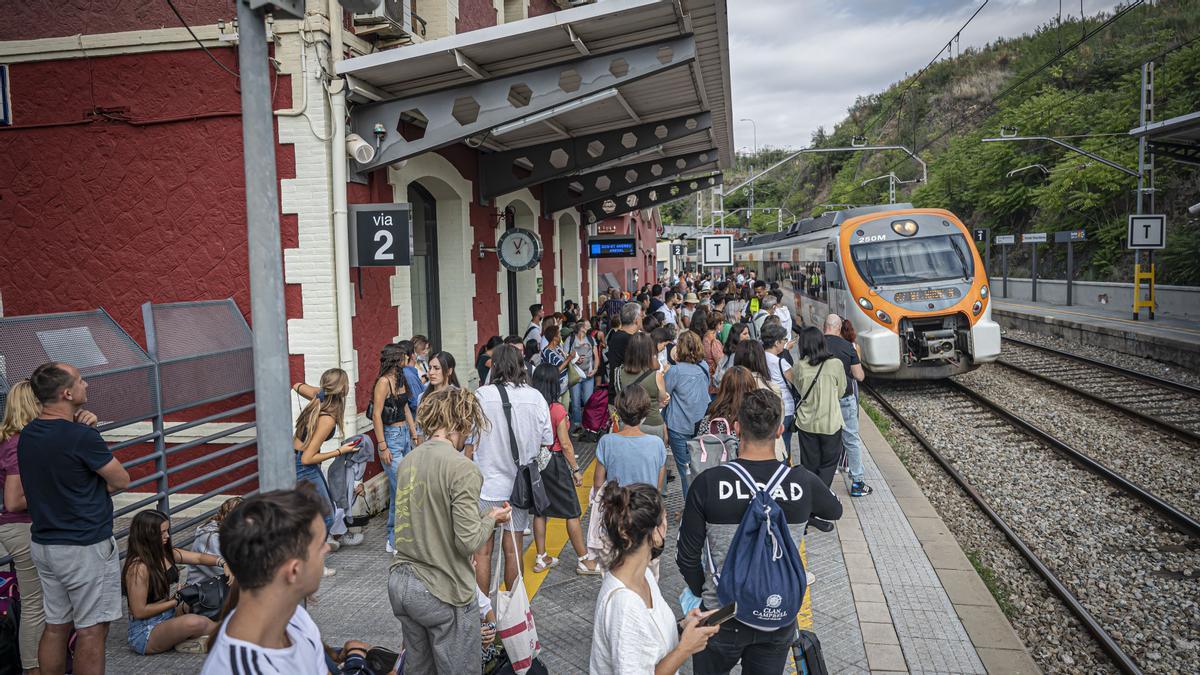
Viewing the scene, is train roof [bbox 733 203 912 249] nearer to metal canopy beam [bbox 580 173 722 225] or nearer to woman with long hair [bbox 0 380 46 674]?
metal canopy beam [bbox 580 173 722 225]

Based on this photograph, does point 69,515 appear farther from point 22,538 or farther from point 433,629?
point 433,629

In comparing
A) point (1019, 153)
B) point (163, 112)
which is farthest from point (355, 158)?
point (1019, 153)

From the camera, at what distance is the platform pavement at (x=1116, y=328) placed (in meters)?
16.7

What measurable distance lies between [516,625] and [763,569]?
133 cm

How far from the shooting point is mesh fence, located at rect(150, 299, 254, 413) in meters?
6.30

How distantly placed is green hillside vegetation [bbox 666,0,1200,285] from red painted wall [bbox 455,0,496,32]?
55.4 feet

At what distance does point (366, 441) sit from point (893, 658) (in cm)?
429

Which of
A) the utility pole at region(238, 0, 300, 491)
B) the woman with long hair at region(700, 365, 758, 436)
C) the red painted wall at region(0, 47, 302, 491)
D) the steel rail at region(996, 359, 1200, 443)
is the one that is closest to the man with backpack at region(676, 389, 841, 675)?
the utility pole at region(238, 0, 300, 491)

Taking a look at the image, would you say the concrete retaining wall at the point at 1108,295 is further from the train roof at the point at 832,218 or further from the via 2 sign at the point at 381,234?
the via 2 sign at the point at 381,234

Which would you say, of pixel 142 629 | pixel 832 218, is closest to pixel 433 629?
pixel 142 629

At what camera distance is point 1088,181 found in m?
29.5

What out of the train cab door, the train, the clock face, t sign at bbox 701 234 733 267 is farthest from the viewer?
t sign at bbox 701 234 733 267

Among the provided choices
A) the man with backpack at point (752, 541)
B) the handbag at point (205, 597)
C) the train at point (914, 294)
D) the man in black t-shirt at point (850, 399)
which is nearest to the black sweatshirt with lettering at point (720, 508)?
the man with backpack at point (752, 541)

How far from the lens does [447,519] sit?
3557 mm
